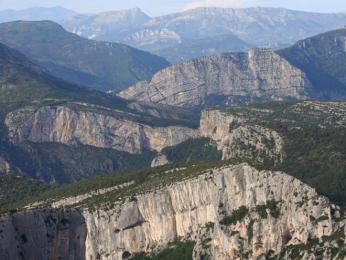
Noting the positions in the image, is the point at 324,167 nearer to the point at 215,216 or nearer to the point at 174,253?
the point at 215,216

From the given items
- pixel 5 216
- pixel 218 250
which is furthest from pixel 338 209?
pixel 5 216

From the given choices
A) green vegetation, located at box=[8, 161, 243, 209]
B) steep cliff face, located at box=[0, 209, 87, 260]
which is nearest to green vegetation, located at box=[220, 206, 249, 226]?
green vegetation, located at box=[8, 161, 243, 209]

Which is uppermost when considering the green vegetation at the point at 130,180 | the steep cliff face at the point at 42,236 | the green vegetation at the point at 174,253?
the steep cliff face at the point at 42,236

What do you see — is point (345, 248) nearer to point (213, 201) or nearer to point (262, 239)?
point (262, 239)

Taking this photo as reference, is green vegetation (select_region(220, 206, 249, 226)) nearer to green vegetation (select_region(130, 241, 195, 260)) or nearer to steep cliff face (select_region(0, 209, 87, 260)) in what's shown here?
green vegetation (select_region(130, 241, 195, 260))

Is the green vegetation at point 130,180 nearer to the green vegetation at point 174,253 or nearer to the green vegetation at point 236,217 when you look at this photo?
the green vegetation at point 174,253

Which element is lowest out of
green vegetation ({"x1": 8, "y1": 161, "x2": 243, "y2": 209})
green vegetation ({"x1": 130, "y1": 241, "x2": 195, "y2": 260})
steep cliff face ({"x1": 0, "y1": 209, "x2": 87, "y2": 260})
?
green vegetation ({"x1": 130, "y1": 241, "x2": 195, "y2": 260})

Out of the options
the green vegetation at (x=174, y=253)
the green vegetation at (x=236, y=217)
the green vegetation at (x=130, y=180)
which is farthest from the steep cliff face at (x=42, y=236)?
the green vegetation at (x=130, y=180)

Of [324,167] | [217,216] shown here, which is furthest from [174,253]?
[324,167]
